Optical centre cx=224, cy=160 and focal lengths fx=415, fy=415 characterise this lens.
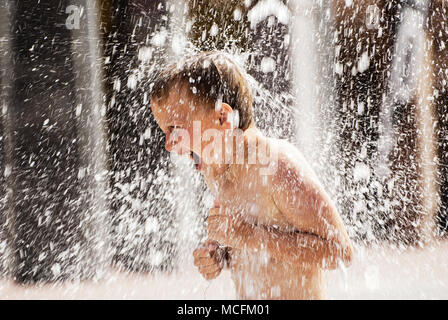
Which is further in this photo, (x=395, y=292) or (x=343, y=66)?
(x=343, y=66)

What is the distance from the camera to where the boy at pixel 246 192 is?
2.50 feet

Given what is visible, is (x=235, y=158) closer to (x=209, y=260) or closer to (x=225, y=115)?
(x=225, y=115)

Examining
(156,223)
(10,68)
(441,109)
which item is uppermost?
(10,68)

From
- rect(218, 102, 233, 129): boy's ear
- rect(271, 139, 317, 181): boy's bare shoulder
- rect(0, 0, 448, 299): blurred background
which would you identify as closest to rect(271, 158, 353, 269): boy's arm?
rect(271, 139, 317, 181): boy's bare shoulder

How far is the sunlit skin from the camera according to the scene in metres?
0.76

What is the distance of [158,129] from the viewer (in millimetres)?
2445

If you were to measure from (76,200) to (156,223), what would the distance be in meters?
0.52

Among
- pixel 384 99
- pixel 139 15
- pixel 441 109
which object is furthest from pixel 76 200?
pixel 441 109

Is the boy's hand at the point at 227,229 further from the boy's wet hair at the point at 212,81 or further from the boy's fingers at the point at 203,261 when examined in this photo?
the boy's wet hair at the point at 212,81

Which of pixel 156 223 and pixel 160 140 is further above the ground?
pixel 160 140

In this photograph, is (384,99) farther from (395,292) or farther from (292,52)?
(395,292)

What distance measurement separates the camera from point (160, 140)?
249 cm

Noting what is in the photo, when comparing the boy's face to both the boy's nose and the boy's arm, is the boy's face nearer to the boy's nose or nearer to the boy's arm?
the boy's nose

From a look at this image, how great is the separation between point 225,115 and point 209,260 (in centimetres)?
30
